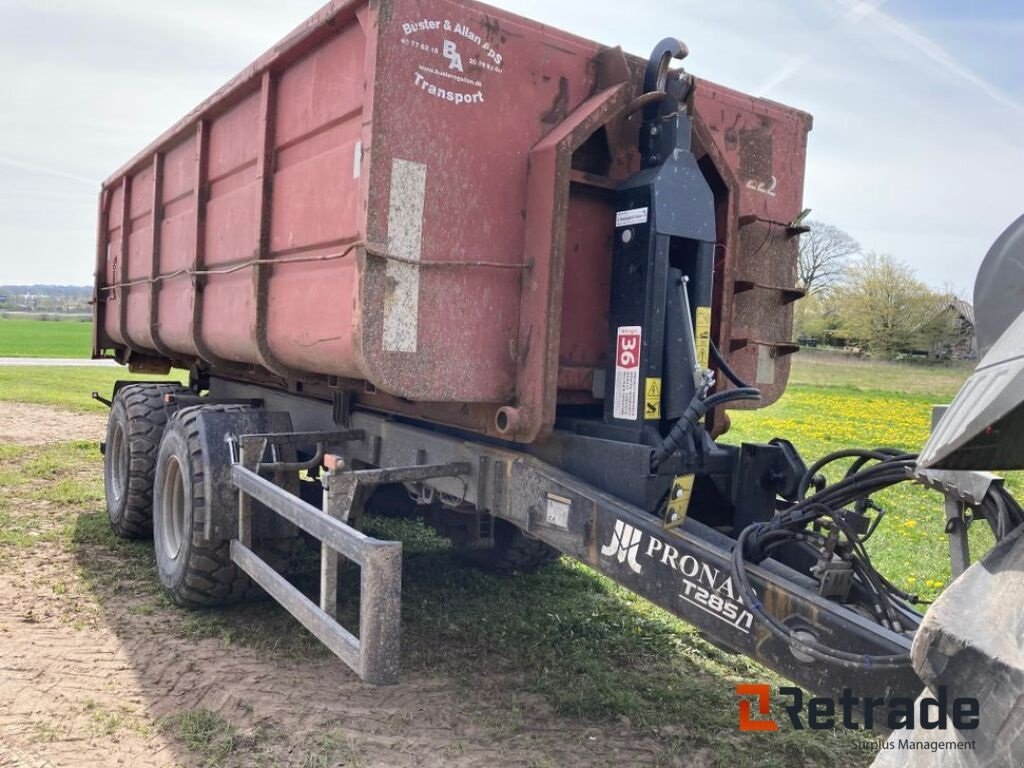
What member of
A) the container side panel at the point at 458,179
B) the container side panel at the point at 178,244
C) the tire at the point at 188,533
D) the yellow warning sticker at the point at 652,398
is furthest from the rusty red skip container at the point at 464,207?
the container side panel at the point at 178,244

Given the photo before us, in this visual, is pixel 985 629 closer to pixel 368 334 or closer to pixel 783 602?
pixel 783 602

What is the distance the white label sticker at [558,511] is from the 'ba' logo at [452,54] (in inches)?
57.8

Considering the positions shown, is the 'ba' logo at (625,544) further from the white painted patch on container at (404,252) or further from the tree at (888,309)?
the tree at (888,309)

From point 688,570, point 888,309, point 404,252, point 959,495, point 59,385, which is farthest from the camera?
point 888,309

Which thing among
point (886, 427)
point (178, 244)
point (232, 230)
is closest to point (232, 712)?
point (232, 230)

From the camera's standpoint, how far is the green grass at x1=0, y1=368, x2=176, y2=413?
14.5m

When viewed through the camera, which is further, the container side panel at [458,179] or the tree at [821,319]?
the tree at [821,319]

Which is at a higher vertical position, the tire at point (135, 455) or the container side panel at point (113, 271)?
the container side panel at point (113, 271)

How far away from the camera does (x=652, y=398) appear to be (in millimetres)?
3002

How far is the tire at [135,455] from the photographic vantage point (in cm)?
577

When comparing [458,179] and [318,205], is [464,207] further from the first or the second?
[318,205]

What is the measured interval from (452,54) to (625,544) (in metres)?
1.69

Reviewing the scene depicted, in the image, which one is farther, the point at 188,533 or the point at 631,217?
the point at 188,533

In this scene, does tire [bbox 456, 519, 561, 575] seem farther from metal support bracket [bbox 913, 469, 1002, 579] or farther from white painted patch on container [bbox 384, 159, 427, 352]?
metal support bracket [bbox 913, 469, 1002, 579]
